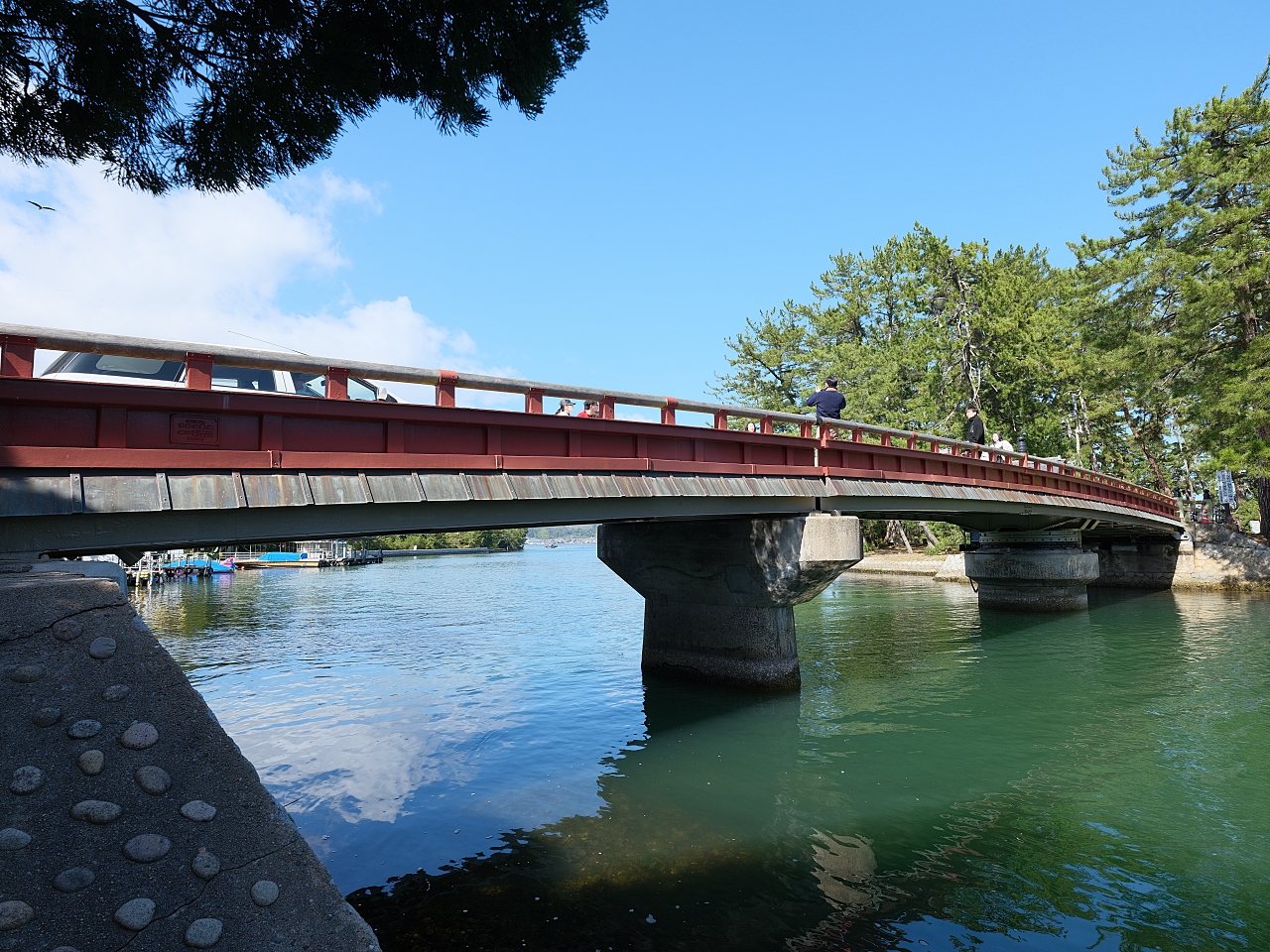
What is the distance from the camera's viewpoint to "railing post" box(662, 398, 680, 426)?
10602mm

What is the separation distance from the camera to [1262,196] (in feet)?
75.0

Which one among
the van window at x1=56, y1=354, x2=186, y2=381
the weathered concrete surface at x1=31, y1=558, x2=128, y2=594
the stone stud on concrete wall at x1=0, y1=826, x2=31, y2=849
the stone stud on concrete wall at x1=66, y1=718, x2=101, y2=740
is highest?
the van window at x1=56, y1=354, x2=186, y2=381

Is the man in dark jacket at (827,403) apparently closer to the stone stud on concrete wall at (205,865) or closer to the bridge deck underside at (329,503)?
the bridge deck underside at (329,503)

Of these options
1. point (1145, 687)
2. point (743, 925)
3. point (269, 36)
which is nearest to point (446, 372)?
point (269, 36)

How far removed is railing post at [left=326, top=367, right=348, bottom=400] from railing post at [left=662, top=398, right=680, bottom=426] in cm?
473

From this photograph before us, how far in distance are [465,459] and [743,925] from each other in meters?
5.34

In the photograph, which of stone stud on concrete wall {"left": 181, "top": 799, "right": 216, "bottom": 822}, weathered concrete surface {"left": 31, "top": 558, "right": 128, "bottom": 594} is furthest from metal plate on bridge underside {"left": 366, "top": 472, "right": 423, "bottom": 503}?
stone stud on concrete wall {"left": 181, "top": 799, "right": 216, "bottom": 822}

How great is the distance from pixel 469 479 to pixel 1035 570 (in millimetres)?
22798

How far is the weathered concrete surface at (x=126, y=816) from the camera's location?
2.59 metres

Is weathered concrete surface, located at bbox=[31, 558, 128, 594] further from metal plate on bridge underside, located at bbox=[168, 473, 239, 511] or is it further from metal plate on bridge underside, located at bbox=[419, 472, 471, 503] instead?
metal plate on bridge underside, located at bbox=[419, 472, 471, 503]

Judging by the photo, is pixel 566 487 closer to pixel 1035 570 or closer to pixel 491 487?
pixel 491 487

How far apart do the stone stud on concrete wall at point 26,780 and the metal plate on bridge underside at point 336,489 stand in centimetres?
421

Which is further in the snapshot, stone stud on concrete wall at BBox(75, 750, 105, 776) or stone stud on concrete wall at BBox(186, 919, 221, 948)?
stone stud on concrete wall at BBox(75, 750, 105, 776)

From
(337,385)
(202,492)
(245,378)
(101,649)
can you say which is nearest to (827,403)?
(337,385)
